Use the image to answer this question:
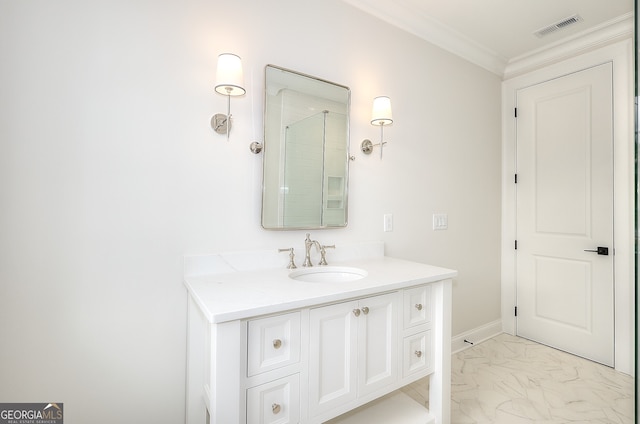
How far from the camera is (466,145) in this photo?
106 inches

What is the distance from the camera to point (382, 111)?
1929 millimetres

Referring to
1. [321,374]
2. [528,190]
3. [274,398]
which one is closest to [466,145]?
[528,190]

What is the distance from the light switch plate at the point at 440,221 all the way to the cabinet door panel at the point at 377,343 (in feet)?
3.85

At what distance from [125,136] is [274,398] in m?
1.23

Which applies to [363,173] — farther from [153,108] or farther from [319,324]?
[153,108]

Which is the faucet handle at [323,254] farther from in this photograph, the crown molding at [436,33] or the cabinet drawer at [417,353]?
the crown molding at [436,33]

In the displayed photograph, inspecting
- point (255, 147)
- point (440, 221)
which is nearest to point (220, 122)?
point (255, 147)

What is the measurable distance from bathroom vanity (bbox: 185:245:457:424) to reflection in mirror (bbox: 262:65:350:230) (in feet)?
0.97

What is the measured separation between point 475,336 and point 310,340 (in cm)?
216

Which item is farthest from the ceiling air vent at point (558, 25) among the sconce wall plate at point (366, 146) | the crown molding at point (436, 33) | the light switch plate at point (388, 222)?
the light switch plate at point (388, 222)

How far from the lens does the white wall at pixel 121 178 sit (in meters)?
1.18

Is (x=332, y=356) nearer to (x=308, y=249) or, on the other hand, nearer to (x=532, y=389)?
(x=308, y=249)

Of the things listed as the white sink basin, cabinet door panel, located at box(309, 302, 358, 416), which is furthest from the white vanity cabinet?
the white sink basin

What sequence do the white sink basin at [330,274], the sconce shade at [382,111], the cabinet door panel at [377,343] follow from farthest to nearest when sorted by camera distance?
the sconce shade at [382,111]
the white sink basin at [330,274]
the cabinet door panel at [377,343]
